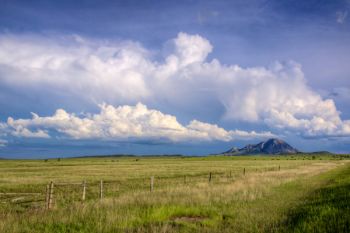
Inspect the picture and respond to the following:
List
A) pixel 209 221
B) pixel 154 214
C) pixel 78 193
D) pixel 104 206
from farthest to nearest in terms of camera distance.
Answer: pixel 78 193, pixel 104 206, pixel 154 214, pixel 209 221

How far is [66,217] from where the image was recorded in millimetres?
17266

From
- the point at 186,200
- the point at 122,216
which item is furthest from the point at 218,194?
the point at 122,216

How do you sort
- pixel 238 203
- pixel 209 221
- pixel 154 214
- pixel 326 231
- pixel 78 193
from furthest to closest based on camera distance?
pixel 78 193, pixel 238 203, pixel 154 214, pixel 209 221, pixel 326 231

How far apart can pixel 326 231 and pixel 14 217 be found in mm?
13624

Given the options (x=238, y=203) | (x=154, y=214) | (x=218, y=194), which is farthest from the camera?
(x=218, y=194)

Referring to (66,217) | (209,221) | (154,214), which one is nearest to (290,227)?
(209,221)

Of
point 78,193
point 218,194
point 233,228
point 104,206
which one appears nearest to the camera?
point 233,228

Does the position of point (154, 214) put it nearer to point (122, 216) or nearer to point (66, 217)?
point (122, 216)

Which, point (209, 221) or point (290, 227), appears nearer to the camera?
point (290, 227)

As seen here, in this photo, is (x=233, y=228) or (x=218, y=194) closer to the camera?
(x=233, y=228)

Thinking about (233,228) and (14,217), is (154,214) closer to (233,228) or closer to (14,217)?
(233,228)

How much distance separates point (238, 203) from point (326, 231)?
9.50m

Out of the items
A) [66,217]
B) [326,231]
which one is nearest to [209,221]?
[326,231]

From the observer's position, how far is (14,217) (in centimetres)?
1781
